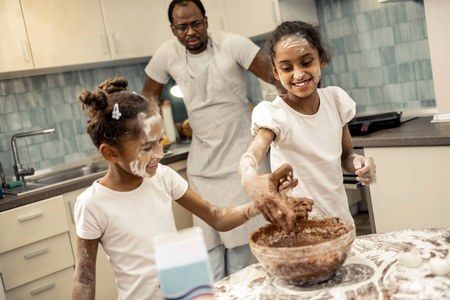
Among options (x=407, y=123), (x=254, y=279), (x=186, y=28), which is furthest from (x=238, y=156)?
(x=254, y=279)

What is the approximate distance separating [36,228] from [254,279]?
152 cm

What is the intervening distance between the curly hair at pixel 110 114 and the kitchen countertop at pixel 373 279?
1.53 feet

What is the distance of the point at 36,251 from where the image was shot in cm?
240

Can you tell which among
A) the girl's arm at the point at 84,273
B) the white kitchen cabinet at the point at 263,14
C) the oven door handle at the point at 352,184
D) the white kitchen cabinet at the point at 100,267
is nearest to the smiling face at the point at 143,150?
the girl's arm at the point at 84,273

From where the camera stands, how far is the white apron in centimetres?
251

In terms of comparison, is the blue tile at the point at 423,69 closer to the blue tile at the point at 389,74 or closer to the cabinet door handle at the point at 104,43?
the blue tile at the point at 389,74

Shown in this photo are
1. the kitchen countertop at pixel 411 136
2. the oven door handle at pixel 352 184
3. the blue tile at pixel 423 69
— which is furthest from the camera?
the blue tile at pixel 423 69

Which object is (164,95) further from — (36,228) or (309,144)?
(309,144)

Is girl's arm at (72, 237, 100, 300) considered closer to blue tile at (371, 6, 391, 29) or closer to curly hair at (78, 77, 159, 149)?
curly hair at (78, 77, 159, 149)

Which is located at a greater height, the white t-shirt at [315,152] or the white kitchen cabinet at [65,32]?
the white kitchen cabinet at [65,32]

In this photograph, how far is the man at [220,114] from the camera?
2.50 metres

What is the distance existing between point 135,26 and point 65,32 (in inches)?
17.5

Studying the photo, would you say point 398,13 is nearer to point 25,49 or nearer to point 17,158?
point 25,49

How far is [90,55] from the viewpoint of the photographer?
2.91 metres
